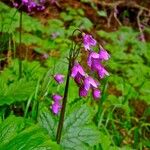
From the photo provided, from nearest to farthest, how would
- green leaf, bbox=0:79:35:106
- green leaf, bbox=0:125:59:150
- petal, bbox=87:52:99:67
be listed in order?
green leaf, bbox=0:125:59:150
petal, bbox=87:52:99:67
green leaf, bbox=0:79:35:106

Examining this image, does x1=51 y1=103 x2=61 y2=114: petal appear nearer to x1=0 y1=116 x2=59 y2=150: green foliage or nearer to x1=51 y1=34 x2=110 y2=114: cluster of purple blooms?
x1=51 y1=34 x2=110 y2=114: cluster of purple blooms

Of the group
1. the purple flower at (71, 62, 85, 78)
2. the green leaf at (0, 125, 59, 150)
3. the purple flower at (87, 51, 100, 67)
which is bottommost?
the green leaf at (0, 125, 59, 150)

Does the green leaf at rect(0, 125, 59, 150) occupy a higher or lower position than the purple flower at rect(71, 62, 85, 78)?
lower

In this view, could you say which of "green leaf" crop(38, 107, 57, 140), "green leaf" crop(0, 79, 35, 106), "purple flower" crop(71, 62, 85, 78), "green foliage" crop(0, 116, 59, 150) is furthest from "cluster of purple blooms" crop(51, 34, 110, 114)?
"green leaf" crop(0, 79, 35, 106)

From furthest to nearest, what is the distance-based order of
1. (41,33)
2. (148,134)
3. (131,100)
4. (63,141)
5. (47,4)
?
(47,4) < (41,33) < (131,100) < (148,134) < (63,141)

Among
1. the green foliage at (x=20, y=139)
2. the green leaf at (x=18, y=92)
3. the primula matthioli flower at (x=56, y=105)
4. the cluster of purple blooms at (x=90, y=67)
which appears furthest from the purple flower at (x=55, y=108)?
the green foliage at (x=20, y=139)

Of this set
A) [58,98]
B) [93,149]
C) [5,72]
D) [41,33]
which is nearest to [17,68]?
[5,72]

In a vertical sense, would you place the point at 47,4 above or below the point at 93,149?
above

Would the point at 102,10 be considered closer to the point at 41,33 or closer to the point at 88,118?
the point at 41,33

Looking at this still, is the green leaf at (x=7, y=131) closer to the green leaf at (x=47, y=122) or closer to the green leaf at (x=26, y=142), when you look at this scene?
the green leaf at (x=26, y=142)

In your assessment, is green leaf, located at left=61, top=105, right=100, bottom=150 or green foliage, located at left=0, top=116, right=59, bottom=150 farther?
green leaf, located at left=61, top=105, right=100, bottom=150

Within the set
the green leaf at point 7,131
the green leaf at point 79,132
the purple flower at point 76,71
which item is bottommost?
the green leaf at point 79,132
